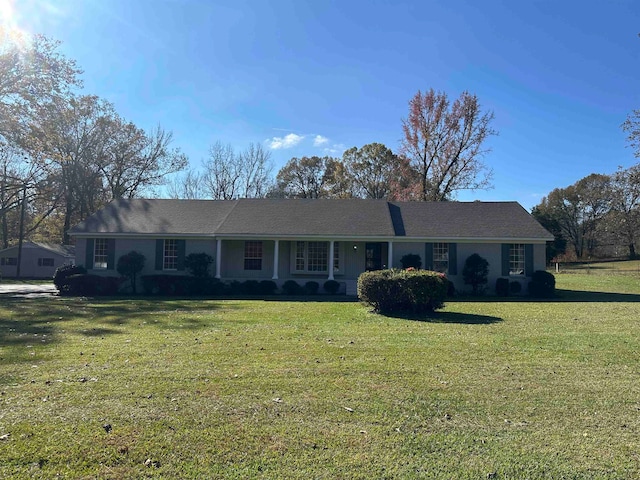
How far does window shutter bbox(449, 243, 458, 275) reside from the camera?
20953 millimetres

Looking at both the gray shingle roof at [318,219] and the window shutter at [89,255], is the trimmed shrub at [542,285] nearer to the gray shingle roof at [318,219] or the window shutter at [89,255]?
the gray shingle roof at [318,219]

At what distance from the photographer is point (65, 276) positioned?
21.1 m

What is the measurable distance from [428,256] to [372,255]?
2.73 metres

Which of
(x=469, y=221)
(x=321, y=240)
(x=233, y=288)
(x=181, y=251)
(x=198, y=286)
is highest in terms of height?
(x=469, y=221)

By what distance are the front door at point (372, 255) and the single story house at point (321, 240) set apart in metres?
0.05

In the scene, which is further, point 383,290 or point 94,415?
point 383,290

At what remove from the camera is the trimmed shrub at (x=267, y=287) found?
68.2ft

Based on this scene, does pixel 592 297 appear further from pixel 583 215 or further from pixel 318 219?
pixel 583 215

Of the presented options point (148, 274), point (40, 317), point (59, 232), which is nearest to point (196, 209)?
point (148, 274)

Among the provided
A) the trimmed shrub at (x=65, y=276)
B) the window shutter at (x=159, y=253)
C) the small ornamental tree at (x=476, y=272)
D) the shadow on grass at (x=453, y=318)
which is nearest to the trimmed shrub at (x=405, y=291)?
the shadow on grass at (x=453, y=318)

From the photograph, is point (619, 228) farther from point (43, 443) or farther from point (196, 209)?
point (43, 443)

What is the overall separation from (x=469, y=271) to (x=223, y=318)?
12.4 meters

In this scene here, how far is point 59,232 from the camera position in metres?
50.2

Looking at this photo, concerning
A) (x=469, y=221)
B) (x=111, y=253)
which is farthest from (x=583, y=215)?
A: (x=111, y=253)
